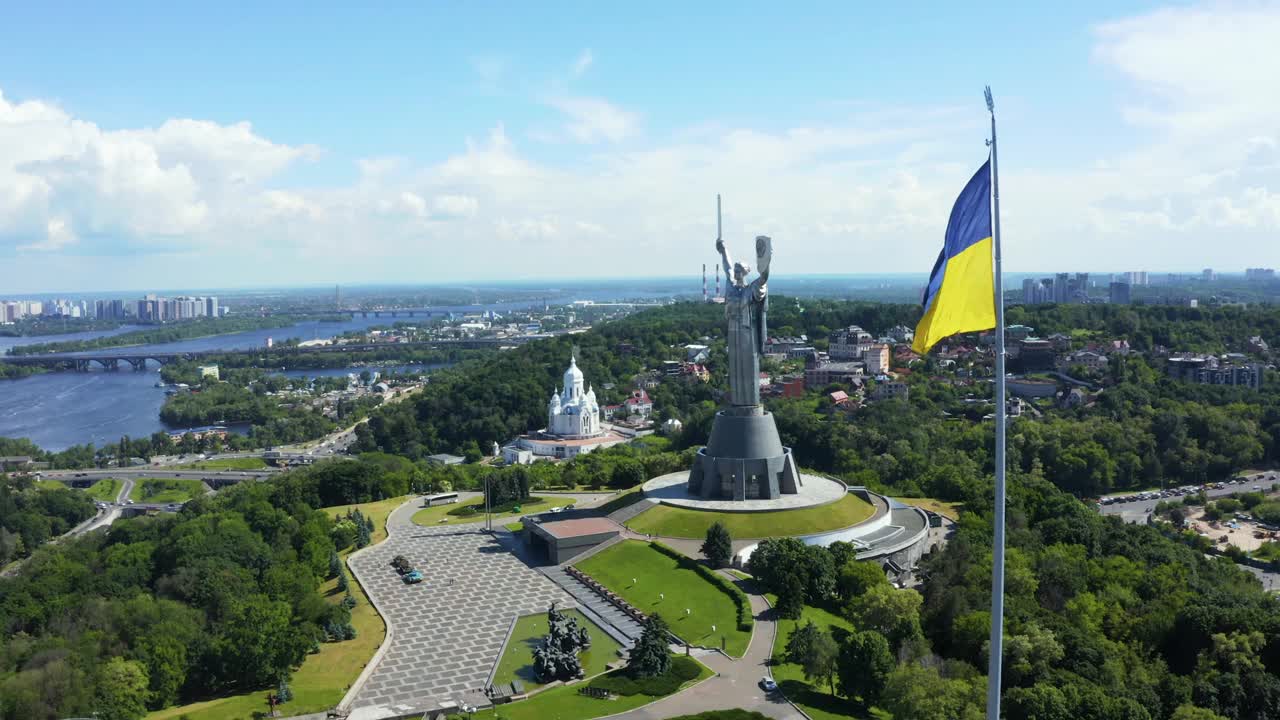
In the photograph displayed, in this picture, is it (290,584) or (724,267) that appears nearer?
(290,584)

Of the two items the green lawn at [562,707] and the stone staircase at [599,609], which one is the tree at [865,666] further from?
the stone staircase at [599,609]

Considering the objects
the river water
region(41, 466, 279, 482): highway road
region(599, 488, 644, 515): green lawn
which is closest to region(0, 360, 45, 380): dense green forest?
the river water

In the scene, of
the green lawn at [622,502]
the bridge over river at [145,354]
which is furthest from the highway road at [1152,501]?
the bridge over river at [145,354]

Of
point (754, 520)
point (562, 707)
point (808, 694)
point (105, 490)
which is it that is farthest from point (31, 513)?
point (808, 694)

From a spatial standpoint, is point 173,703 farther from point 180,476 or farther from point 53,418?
point 53,418

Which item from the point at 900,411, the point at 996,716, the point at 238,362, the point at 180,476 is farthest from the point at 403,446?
the point at 238,362

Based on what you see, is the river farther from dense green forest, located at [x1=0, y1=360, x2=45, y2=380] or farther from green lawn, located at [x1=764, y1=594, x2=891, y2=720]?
green lawn, located at [x1=764, y1=594, x2=891, y2=720]

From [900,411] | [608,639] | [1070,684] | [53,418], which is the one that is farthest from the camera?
[53,418]
